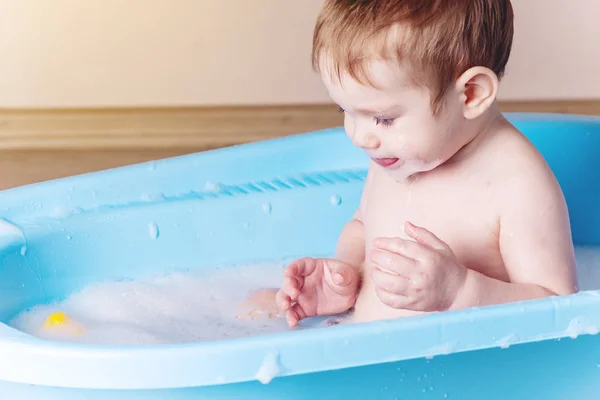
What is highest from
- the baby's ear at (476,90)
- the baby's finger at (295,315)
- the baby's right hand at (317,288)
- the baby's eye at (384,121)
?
the baby's ear at (476,90)

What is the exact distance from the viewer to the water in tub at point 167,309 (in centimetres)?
101

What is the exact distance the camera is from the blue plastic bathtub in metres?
0.70

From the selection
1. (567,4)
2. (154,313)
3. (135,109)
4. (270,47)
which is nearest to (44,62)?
(135,109)

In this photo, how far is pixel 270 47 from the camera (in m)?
1.75

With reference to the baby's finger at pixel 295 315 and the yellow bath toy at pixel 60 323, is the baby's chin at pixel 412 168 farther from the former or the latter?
the yellow bath toy at pixel 60 323

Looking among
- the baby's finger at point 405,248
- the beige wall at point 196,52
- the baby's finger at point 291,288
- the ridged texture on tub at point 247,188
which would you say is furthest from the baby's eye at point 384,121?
the beige wall at point 196,52

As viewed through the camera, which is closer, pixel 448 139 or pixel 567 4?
pixel 448 139

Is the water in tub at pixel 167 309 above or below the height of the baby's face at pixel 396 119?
below

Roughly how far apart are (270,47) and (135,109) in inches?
11.5

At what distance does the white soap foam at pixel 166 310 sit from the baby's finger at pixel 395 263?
267mm

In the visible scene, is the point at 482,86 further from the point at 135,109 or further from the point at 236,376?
the point at 135,109

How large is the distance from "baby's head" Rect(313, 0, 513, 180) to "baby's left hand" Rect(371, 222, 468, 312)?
0.09m

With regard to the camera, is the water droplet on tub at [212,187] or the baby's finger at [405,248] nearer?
the baby's finger at [405,248]

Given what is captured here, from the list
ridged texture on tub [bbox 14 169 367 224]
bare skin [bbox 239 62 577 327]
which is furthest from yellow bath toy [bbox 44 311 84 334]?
bare skin [bbox 239 62 577 327]
